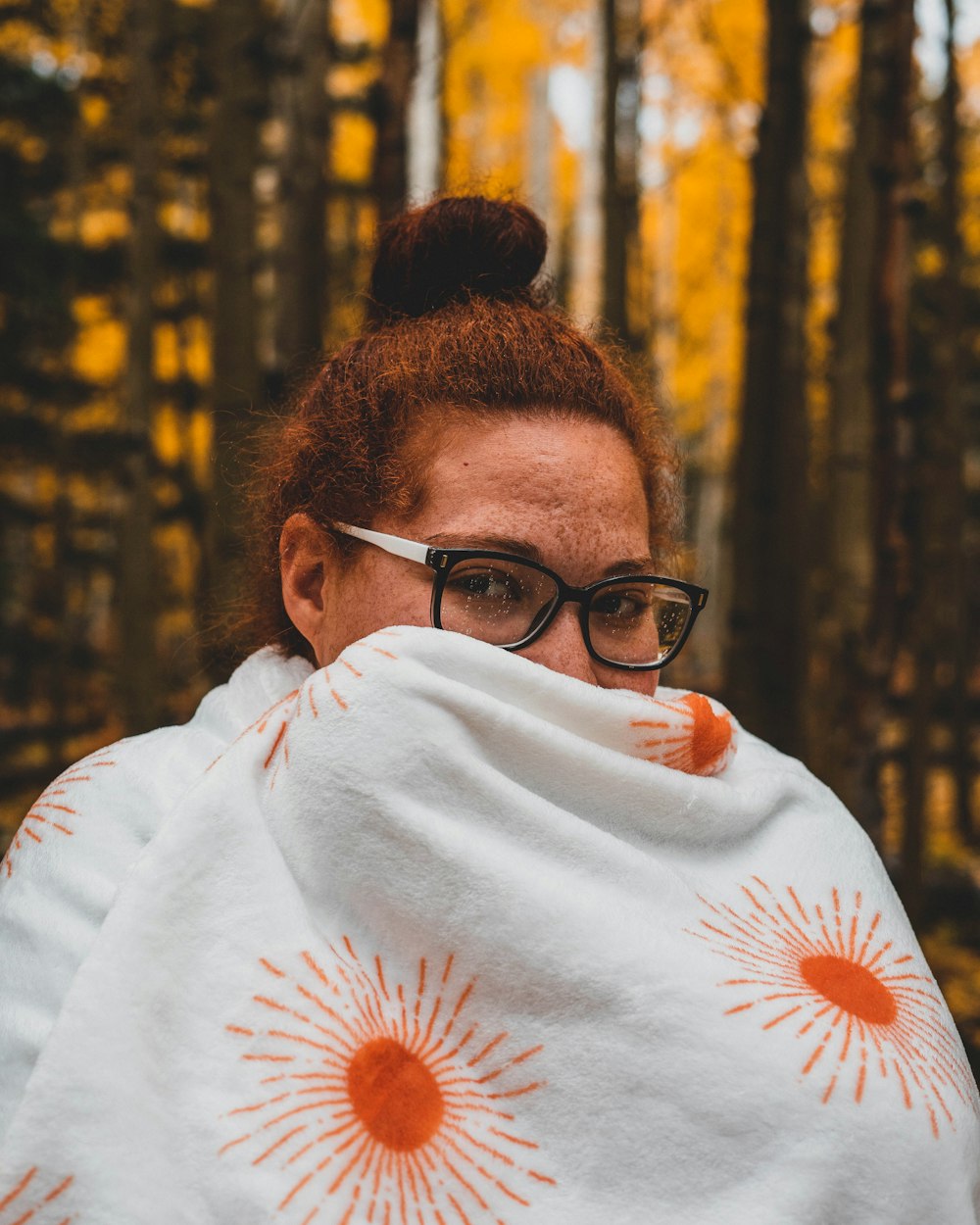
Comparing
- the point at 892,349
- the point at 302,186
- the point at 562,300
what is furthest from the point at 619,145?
the point at 562,300

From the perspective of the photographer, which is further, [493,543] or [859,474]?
[859,474]

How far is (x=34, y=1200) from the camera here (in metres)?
0.89

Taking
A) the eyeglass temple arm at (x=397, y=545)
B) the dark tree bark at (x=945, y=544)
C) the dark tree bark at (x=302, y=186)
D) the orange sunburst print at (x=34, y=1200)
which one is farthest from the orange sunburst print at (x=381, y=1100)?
the dark tree bark at (x=302, y=186)

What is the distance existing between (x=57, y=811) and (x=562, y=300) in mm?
1418

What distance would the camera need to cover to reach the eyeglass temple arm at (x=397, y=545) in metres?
1.29

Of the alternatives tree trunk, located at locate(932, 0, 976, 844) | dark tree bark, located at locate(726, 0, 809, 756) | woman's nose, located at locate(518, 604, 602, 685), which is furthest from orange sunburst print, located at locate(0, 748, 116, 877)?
tree trunk, located at locate(932, 0, 976, 844)

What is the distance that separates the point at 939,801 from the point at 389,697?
27.1 feet

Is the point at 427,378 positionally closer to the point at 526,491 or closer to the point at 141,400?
the point at 526,491

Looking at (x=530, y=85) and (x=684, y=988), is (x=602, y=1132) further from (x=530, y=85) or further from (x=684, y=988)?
(x=530, y=85)

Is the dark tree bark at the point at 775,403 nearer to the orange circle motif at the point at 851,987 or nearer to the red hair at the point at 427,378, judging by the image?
the red hair at the point at 427,378

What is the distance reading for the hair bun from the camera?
159 centimetres

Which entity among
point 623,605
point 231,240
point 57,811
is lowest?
point 57,811

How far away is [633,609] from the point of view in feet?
4.62

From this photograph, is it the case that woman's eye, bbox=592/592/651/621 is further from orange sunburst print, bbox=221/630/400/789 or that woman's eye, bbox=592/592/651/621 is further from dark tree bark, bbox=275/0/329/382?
dark tree bark, bbox=275/0/329/382
